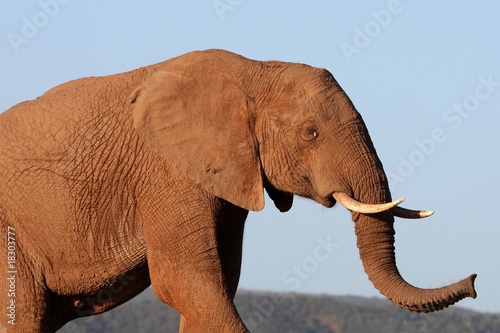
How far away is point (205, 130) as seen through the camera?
11547 mm

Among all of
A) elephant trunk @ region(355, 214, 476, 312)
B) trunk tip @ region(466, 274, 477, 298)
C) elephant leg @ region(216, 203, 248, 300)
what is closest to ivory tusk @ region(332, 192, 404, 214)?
elephant trunk @ region(355, 214, 476, 312)

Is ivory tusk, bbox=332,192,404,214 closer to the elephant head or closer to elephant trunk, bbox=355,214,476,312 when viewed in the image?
the elephant head

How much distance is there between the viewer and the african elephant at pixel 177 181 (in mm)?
11305

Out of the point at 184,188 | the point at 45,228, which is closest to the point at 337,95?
the point at 184,188

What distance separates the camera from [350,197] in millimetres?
11141

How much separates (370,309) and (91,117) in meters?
47.2

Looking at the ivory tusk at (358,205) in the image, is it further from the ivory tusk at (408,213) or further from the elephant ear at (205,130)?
the elephant ear at (205,130)

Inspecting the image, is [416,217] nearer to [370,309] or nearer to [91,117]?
[91,117]

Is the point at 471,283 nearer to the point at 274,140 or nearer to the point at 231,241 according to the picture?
the point at 274,140

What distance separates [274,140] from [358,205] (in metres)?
0.82

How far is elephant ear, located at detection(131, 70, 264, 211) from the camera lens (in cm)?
1142

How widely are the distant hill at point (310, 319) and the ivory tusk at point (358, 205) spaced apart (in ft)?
129
